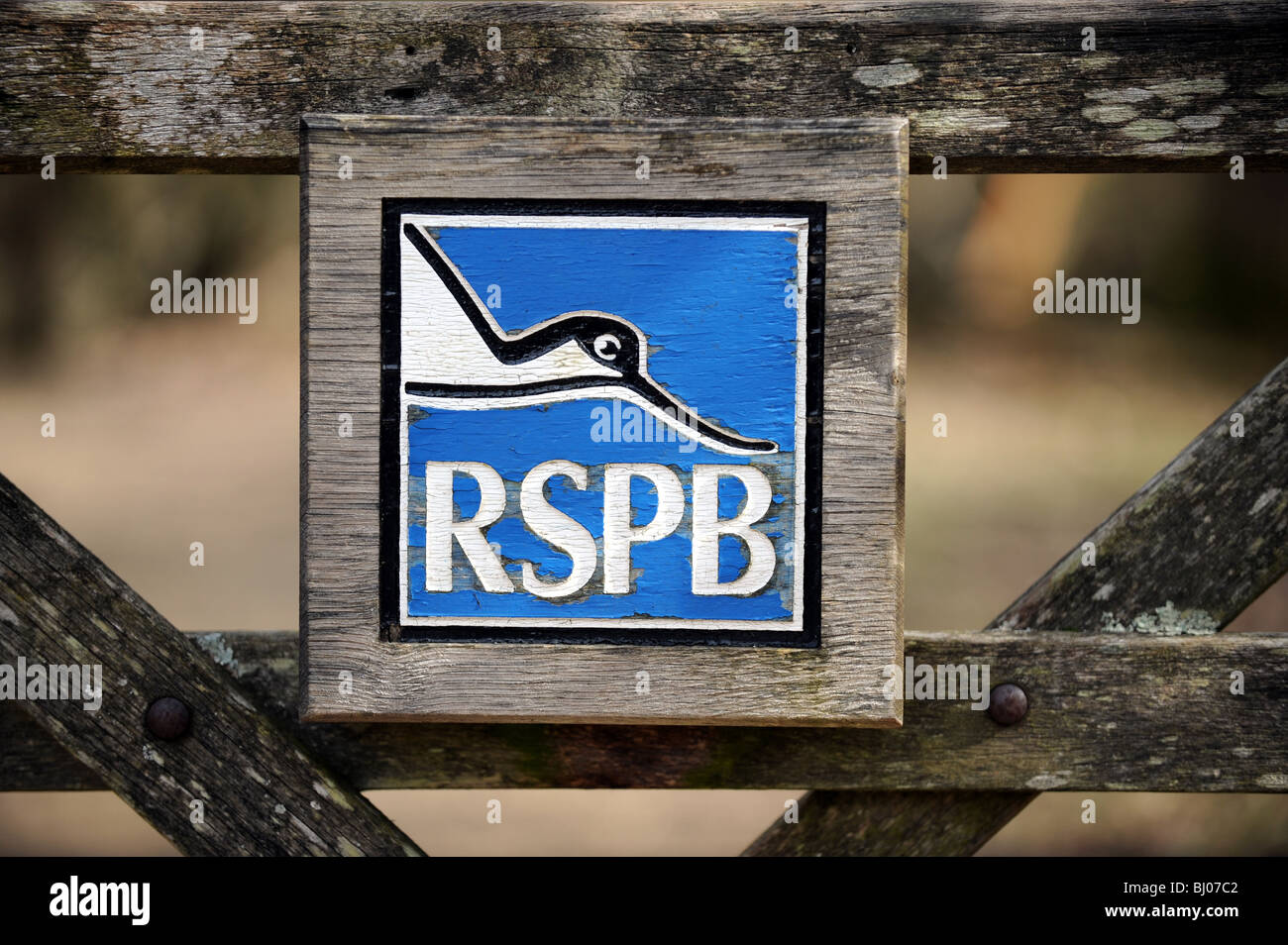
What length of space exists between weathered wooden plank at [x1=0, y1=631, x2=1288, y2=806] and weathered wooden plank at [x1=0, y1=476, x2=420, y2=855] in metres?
0.09

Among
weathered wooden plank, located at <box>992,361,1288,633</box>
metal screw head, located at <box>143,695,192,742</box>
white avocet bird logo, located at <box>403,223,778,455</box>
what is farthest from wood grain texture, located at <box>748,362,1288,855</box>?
metal screw head, located at <box>143,695,192,742</box>

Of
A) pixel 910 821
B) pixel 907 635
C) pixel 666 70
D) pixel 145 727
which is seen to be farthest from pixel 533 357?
pixel 910 821

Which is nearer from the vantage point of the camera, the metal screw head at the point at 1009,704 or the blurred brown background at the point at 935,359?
the metal screw head at the point at 1009,704

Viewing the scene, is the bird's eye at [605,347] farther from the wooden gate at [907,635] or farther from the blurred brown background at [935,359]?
A: the blurred brown background at [935,359]

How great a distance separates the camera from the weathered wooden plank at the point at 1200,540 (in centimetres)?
196

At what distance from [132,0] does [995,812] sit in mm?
2074

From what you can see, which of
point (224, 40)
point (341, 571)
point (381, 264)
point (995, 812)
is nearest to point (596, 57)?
point (381, 264)

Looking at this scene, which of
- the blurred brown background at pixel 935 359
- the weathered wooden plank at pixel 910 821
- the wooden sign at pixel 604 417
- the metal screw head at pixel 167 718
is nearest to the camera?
the wooden sign at pixel 604 417

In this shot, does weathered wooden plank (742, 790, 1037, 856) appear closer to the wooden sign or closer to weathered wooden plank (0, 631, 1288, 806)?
weathered wooden plank (0, 631, 1288, 806)

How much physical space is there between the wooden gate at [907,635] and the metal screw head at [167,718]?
0.01 meters

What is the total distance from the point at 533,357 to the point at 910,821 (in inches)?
43.4

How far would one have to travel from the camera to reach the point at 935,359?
8.20 metres

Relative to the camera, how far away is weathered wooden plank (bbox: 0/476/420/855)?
1.92m

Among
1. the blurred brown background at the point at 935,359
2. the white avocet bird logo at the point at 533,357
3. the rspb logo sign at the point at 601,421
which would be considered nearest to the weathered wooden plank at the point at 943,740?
the rspb logo sign at the point at 601,421
